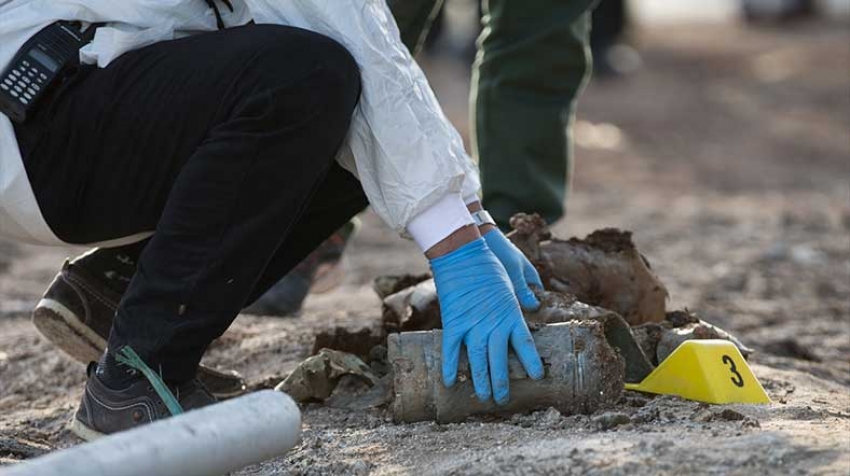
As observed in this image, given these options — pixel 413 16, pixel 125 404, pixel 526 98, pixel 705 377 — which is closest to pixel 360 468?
pixel 125 404

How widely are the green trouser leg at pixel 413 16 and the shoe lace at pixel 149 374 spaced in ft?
4.29

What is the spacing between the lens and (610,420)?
2.25m

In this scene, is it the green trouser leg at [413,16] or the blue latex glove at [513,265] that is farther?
the green trouser leg at [413,16]

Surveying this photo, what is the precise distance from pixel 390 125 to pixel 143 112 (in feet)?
1.35

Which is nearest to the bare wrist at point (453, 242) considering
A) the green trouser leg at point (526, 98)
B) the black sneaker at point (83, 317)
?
the black sneaker at point (83, 317)

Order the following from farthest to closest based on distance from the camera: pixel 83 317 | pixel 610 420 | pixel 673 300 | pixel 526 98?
pixel 673 300, pixel 526 98, pixel 83 317, pixel 610 420

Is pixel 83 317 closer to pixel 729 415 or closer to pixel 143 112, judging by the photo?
pixel 143 112

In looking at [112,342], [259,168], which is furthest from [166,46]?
[112,342]


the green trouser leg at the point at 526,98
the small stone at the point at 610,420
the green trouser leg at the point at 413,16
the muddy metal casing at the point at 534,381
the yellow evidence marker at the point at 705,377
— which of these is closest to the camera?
the small stone at the point at 610,420

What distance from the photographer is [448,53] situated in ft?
38.3

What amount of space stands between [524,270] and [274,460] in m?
0.63

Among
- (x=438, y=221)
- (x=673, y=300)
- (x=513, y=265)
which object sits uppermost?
(x=438, y=221)

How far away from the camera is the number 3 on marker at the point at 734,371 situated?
251cm

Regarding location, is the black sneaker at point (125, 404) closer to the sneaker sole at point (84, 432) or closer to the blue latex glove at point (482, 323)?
the sneaker sole at point (84, 432)
